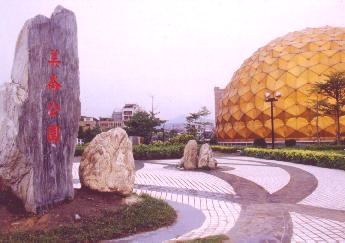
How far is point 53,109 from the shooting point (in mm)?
7086

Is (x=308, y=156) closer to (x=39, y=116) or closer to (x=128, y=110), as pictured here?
(x=39, y=116)

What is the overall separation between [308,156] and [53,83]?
1573cm

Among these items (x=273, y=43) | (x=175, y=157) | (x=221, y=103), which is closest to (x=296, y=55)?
(x=273, y=43)

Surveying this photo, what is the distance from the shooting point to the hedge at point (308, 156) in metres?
17.6

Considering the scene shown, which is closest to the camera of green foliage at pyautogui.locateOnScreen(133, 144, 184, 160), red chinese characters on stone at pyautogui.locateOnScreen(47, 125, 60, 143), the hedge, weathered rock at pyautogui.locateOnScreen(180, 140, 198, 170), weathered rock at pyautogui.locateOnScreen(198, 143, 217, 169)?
red chinese characters on stone at pyautogui.locateOnScreen(47, 125, 60, 143)

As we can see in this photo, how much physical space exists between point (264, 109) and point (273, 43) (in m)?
8.91

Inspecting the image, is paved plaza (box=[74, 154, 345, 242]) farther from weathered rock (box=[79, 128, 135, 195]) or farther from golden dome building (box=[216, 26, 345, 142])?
golden dome building (box=[216, 26, 345, 142])

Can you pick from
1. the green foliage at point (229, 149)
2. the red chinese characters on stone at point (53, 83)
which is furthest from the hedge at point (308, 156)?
the red chinese characters on stone at point (53, 83)

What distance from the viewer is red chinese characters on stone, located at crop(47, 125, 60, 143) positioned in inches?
276

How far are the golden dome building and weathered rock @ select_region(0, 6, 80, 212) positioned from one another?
26690 millimetres

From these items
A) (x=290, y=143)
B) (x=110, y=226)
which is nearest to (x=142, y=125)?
(x=290, y=143)

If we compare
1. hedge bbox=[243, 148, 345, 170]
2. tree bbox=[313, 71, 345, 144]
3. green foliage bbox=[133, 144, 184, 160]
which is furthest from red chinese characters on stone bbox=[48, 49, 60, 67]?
tree bbox=[313, 71, 345, 144]

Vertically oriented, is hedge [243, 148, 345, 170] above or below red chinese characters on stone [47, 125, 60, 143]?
below

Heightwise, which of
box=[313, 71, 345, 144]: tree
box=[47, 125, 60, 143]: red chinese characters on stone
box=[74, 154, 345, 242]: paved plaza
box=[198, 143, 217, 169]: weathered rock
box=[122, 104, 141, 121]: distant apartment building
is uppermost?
box=[122, 104, 141, 121]: distant apartment building
